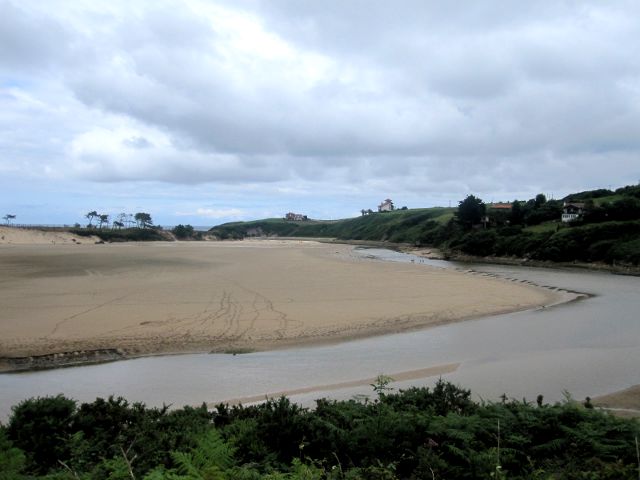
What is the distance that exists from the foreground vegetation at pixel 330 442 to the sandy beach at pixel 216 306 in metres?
7.98

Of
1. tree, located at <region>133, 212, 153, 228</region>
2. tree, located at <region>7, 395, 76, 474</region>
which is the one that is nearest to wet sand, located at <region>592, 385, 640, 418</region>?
tree, located at <region>7, 395, 76, 474</region>

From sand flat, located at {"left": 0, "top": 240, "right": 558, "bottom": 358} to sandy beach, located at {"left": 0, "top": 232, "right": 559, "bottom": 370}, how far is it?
4 centimetres

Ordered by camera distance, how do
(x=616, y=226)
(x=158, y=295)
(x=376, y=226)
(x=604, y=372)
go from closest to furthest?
(x=604, y=372) < (x=158, y=295) < (x=616, y=226) < (x=376, y=226)

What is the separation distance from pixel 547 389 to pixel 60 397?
10.2 meters

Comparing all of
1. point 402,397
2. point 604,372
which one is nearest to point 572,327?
point 604,372

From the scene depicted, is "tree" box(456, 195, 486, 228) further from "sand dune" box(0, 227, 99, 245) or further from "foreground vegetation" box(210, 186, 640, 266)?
"sand dune" box(0, 227, 99, 245)

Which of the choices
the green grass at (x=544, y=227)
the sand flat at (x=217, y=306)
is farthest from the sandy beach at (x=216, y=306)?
the green grass at (x=544, y=227)

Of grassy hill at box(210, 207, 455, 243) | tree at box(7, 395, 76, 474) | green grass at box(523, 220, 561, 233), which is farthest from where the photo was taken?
grassy hill at box(210, 207, 455, 243)

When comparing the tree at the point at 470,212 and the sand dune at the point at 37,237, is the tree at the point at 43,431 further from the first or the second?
the sand dune at the point at 37,237

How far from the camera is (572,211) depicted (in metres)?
70.8

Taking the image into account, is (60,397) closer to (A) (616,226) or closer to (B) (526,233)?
(A) (616,226)

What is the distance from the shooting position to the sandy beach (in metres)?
14.9

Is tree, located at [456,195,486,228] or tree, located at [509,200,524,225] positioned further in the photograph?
tree, located at [456,195,486,228]

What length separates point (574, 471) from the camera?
15.4 ft
